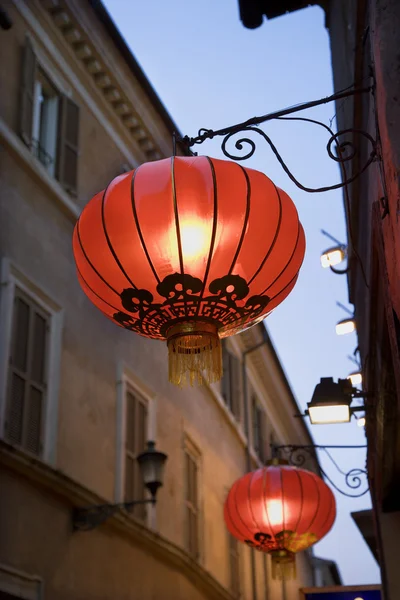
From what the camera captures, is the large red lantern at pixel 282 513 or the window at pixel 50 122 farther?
the window at pixel 50 122

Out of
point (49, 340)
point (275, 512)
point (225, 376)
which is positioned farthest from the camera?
point (225, 376)

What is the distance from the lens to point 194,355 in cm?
501

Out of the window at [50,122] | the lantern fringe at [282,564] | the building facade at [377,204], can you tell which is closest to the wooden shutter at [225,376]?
the building facade at [377,204]

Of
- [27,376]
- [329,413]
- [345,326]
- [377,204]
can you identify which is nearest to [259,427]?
[345,326]

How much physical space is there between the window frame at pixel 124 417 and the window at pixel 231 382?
5672mm

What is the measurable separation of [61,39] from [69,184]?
7.64 feet

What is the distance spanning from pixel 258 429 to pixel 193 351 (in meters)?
17.6

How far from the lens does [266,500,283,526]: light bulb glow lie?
30.8ft

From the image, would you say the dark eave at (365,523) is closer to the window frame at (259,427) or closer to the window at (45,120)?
the window at (45,120)

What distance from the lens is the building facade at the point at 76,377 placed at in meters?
9.35

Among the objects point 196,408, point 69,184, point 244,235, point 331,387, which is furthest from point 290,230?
point 196,408

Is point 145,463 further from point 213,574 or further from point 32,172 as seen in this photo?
point 213,574

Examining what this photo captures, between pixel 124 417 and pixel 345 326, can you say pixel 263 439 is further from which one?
pixel 124 417

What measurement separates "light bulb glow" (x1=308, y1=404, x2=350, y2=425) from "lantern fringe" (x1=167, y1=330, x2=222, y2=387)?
3.62 metres
